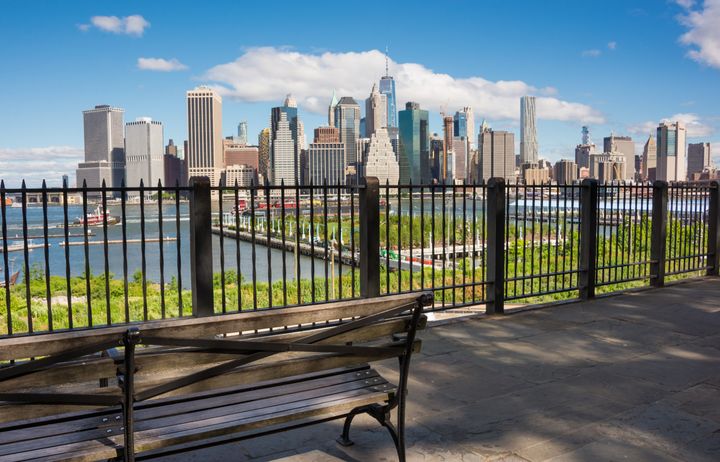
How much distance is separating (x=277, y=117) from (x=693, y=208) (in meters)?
165

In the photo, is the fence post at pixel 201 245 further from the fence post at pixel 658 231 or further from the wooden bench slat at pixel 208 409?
the fence post at pixel 658 231

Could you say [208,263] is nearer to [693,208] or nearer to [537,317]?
[537,317]

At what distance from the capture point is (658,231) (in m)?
9.01

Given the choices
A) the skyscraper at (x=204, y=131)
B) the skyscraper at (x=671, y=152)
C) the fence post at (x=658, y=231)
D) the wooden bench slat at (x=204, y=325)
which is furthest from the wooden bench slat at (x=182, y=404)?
the skyscraper at (x=204, y=131)

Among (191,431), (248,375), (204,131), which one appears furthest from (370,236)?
(204,131)

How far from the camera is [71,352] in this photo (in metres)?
2.19

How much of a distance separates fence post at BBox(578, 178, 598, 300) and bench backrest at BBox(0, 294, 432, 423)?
5.53 m

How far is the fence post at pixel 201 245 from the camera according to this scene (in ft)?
15.9

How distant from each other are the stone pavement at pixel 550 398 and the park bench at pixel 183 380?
586mm

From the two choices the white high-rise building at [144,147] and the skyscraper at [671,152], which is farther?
the white high-rise building at [144,147]

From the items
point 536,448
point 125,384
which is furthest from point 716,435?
point 125,384

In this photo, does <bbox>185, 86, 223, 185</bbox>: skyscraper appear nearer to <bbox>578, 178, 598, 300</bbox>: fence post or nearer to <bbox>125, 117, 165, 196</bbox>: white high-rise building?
<bbox>125, 117, 165, 196</bbox>: white high-rise building

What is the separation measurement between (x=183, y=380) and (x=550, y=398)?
278cm

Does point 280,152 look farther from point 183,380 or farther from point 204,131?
point 183,380
